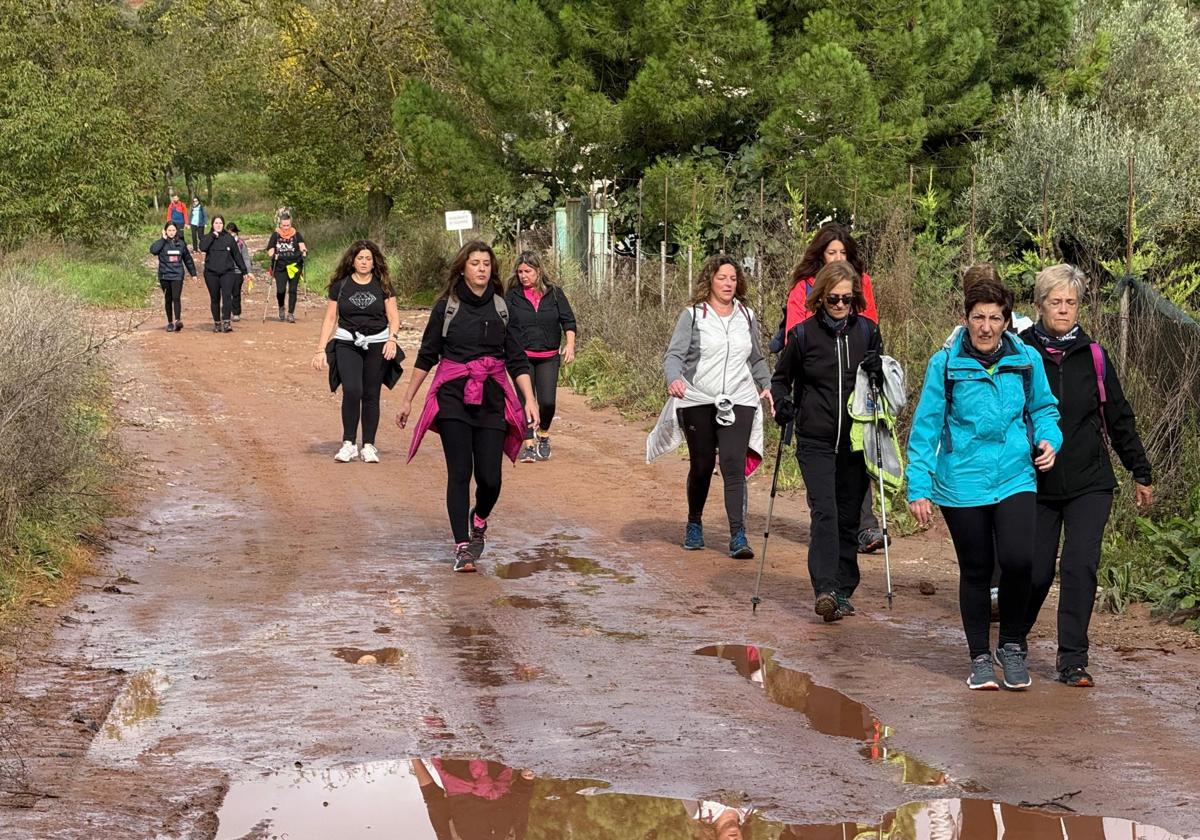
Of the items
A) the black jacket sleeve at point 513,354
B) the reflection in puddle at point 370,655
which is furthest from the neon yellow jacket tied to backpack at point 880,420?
the reflection in puddle at point 370,655

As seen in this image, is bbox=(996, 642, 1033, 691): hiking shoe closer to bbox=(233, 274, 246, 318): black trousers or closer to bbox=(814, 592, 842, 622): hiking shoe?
bbox=(814, 592, 842, 622): hiking shoe

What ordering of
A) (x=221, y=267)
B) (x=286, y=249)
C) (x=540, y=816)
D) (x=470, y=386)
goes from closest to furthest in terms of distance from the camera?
(x=540, y=816), (x=470, y=386), (x=221, y=267), (x=286, y=249)

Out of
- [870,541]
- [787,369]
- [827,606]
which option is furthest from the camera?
[870,541]

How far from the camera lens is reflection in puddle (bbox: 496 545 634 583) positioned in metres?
9.54

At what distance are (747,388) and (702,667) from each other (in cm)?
301

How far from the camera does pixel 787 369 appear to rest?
8523 millimetres

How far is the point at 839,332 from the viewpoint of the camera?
8.41 meters

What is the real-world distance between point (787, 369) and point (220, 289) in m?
18.5

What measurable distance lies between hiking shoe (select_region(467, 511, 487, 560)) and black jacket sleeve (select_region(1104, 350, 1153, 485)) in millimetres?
4054

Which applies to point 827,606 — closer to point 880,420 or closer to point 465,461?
point 880,420

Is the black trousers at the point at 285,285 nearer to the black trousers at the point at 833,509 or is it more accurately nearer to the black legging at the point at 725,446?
the black legging at the point at 725,446

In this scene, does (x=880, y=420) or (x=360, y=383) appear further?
(x=360, y=383)

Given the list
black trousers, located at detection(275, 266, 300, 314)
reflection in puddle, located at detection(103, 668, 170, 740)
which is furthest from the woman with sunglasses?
black trousers, located at detection(275, 266, 300, 314)

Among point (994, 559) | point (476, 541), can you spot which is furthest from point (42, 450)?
point (994, 559)
